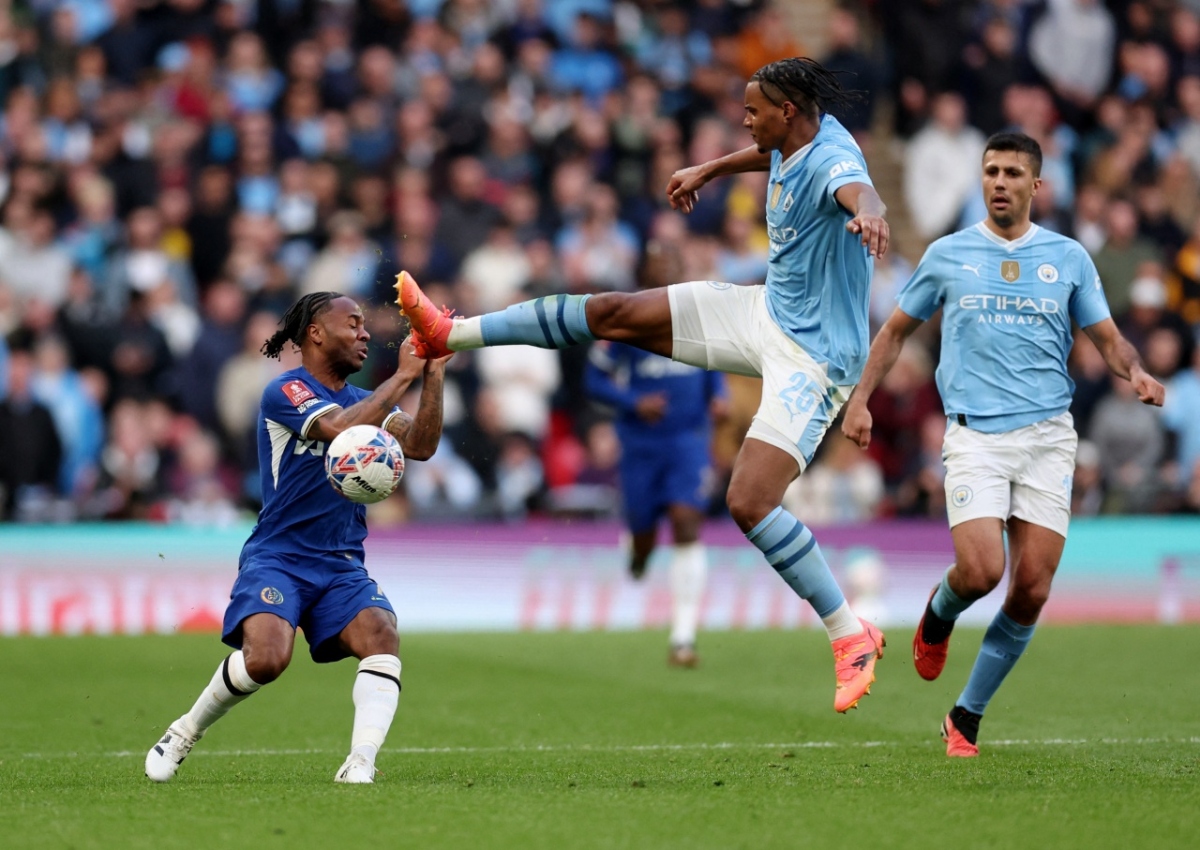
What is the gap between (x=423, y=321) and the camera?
783cm

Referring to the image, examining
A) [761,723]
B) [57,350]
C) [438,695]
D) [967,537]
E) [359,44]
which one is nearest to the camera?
[967,537]

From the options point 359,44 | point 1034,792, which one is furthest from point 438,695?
point 359,44

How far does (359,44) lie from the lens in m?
19.3

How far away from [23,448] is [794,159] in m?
9.92

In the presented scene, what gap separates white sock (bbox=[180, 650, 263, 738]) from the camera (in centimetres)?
751

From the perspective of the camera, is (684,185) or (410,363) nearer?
(410,363)

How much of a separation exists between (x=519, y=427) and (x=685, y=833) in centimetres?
1046

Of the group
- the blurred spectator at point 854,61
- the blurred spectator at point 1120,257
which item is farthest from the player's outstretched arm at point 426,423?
the blurred spectator at point 854,61

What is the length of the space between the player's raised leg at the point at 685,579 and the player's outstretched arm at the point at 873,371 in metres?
5.21

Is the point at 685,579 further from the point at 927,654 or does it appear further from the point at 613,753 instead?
the point at 927,654

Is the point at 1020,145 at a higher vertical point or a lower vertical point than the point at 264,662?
higher

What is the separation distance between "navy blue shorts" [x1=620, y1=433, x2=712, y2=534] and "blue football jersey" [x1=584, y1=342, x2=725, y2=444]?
0.10m

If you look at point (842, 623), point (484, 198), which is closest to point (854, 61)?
point (484, 198)

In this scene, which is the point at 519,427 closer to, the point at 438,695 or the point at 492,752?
the point at 438,695
